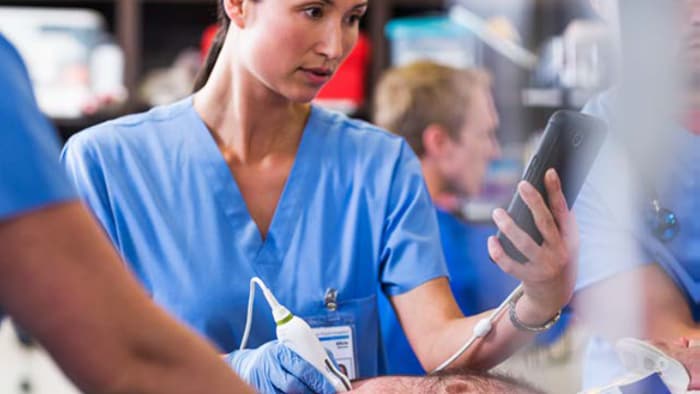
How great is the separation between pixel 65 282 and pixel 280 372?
20.6 inches

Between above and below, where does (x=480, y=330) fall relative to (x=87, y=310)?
below

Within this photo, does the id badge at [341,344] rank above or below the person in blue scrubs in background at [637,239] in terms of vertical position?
below

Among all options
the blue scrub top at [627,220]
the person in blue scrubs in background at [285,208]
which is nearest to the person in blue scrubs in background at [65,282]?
the person in blue scrubs in background at [285,208]

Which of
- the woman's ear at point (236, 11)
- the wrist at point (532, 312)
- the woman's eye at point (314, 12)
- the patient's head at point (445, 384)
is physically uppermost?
the woman's eye at point (314, 12)

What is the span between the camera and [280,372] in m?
1.21

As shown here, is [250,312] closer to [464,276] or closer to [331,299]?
[331,299]

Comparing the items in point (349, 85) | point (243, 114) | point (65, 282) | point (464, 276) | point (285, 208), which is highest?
point (65, 282)

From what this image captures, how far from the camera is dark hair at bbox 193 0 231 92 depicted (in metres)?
1.58

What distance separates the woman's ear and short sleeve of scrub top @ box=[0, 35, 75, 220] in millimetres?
734

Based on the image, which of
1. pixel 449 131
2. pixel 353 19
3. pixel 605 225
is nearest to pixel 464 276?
pixel 449 131

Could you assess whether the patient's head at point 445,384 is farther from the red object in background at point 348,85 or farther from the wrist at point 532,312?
the red object in background at point 348,85

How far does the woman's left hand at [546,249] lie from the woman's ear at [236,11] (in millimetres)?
488

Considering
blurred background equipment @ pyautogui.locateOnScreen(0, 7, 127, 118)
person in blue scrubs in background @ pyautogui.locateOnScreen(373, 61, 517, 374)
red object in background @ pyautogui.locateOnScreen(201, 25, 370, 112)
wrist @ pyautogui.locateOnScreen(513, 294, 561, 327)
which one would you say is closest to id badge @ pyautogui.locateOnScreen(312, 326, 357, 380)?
wrist @ pyautogui.locateOnScreen(513, 294, 561, 327)

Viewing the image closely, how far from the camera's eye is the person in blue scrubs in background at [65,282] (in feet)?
2.36
